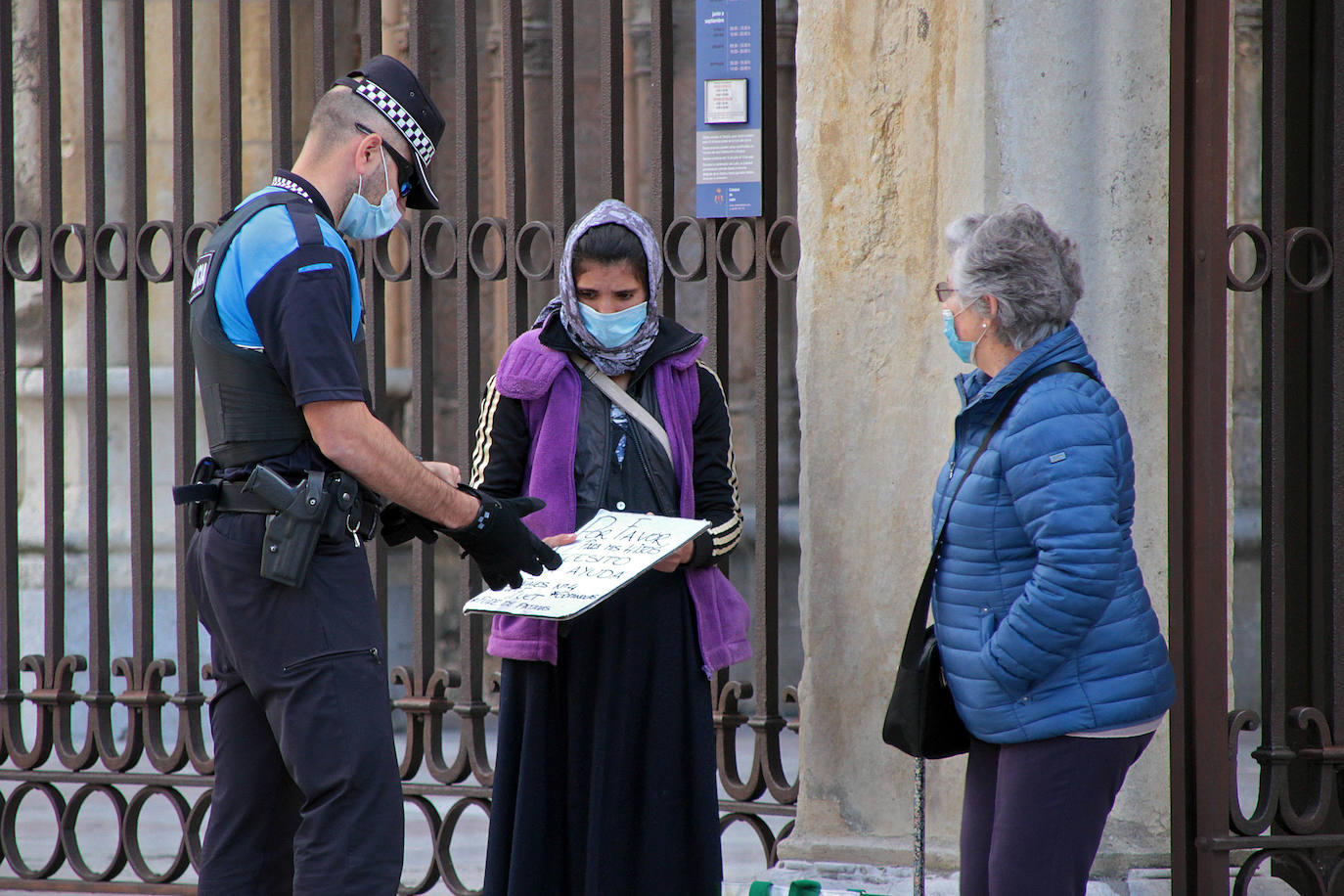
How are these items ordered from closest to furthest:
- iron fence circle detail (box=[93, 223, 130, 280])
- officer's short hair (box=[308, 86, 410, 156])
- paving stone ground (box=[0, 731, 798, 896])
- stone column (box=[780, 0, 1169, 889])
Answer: officer's short hair (box=[308, 86, 410, 156]), stone column (box=[780, 0, 1169, 889]), iron fence circle detail (box=[93, 223, 130, 280]), paving stone ground (box=[0, 731, 798, 896])

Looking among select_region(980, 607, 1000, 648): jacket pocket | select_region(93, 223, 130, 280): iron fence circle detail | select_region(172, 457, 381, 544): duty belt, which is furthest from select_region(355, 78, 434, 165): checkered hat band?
select_region(93, 223, 130, 280): iron fence circle detail

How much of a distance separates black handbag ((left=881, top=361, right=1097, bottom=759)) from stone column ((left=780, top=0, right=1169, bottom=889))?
2.64 ft

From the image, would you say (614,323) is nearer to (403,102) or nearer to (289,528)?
(403,102)

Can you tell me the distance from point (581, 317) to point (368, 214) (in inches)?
21.0

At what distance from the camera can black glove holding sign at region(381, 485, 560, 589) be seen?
275 centimetres

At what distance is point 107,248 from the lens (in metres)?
4.46

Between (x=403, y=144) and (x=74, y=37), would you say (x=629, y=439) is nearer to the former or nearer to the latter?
(x=403, y=144)

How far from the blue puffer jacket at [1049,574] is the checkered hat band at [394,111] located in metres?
1.21

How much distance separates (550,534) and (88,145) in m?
2.24

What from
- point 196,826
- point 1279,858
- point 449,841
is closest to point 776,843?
point 449,841

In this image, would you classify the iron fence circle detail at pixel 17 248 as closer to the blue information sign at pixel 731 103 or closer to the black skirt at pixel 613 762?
the blue information sign at pixel 731 103

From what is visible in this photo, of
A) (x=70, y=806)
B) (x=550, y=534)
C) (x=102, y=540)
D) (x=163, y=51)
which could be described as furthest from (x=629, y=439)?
(x=163, y=51)

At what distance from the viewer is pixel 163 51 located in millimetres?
6637

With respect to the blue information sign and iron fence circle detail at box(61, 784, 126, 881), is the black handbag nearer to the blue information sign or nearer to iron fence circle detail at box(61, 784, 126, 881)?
the blue information sign
